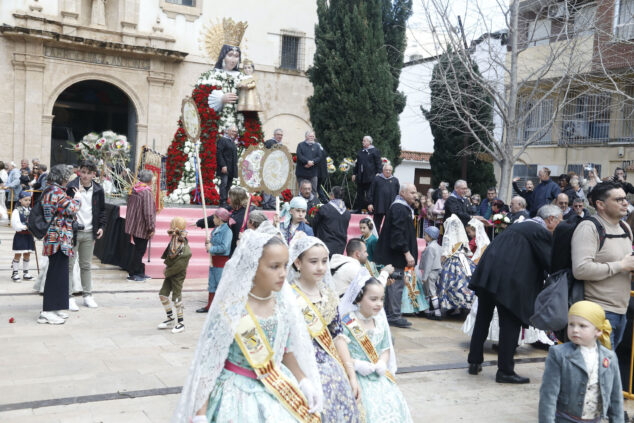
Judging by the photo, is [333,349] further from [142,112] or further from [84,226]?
[142,112]

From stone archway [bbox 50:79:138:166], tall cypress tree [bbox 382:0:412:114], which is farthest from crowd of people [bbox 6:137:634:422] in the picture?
stone archway [bbox 50:79:138:166]

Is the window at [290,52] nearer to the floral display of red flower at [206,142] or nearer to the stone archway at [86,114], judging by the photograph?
the stone archway at [86,114]

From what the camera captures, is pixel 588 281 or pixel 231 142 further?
pixel 231 142

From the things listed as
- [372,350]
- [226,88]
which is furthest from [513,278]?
[226,88]

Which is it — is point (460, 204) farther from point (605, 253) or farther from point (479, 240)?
point (605, 253)

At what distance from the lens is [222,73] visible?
49.9 ft

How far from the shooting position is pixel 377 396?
4043 millimetres

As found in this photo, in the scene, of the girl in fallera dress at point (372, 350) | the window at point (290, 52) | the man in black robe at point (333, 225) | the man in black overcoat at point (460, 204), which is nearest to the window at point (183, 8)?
the window at point (290, 52)

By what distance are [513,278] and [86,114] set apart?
25.5m

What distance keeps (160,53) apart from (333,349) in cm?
2262

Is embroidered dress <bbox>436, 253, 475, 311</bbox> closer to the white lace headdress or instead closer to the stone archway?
the white lace headdress

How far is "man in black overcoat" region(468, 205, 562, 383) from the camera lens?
611 cm

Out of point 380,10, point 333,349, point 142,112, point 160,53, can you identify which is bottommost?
point 333,349

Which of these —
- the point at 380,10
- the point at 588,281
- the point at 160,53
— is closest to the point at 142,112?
the point at 160,53
